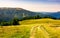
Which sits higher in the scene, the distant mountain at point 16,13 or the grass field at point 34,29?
the distant mountain at point 16,13

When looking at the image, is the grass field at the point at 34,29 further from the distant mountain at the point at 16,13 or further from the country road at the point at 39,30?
the distant mountain at the point at 16,13

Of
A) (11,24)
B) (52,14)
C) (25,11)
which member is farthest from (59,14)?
(11,24)

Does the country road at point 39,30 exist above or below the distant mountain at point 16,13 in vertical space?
below

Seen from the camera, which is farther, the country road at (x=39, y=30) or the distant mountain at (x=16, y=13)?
the distant mountain at (x=16, y=13)

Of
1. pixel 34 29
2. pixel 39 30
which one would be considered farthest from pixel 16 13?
pixel 39 30

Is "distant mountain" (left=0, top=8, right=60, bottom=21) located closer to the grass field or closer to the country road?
the grass field

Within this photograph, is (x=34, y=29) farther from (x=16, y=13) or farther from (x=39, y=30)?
(x=16, y=13)

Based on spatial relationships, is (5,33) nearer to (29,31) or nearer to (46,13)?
(29,31)

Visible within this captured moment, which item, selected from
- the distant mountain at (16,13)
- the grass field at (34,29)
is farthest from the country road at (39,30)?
the distant mountain at (16,13)

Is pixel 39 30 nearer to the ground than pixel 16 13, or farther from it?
nearer to the ground

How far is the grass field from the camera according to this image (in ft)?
14.0

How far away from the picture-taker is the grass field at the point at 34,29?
4258 millimetres

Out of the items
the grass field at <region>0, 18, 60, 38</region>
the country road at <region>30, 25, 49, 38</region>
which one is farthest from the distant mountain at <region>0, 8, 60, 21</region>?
the country road at <region>30, 25, 49, 38</region>

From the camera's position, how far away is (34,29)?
4449 millimetres
